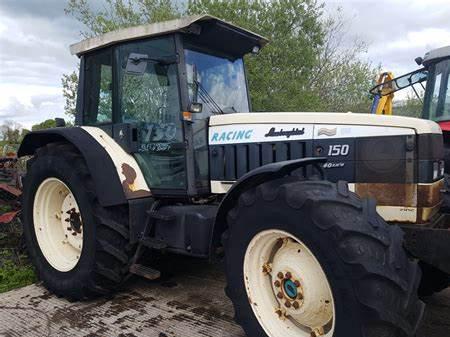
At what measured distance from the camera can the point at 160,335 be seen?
10.6 feet

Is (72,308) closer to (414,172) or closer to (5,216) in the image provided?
(5,216)

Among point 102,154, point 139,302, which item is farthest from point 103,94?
point 139,302

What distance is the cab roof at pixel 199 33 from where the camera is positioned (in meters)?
3.61

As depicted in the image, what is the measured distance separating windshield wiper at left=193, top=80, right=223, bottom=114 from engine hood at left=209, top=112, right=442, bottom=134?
0.14 metres

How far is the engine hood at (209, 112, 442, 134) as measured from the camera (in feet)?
9.50

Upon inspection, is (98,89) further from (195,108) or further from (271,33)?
(271,33)

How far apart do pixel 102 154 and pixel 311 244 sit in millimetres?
2152

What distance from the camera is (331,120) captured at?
3193 mm

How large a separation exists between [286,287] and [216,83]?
197 centimetres

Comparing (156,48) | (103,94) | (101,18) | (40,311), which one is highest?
(101,18)

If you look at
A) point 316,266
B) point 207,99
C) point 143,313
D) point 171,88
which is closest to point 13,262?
point 143,313

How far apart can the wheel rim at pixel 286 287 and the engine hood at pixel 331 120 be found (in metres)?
0.98

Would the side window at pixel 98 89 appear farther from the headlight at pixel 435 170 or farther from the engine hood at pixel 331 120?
the headlight at pixel 435 170

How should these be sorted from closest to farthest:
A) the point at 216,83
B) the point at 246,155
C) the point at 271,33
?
the point at 246,155
the point at 216,83
the point at 271,33
